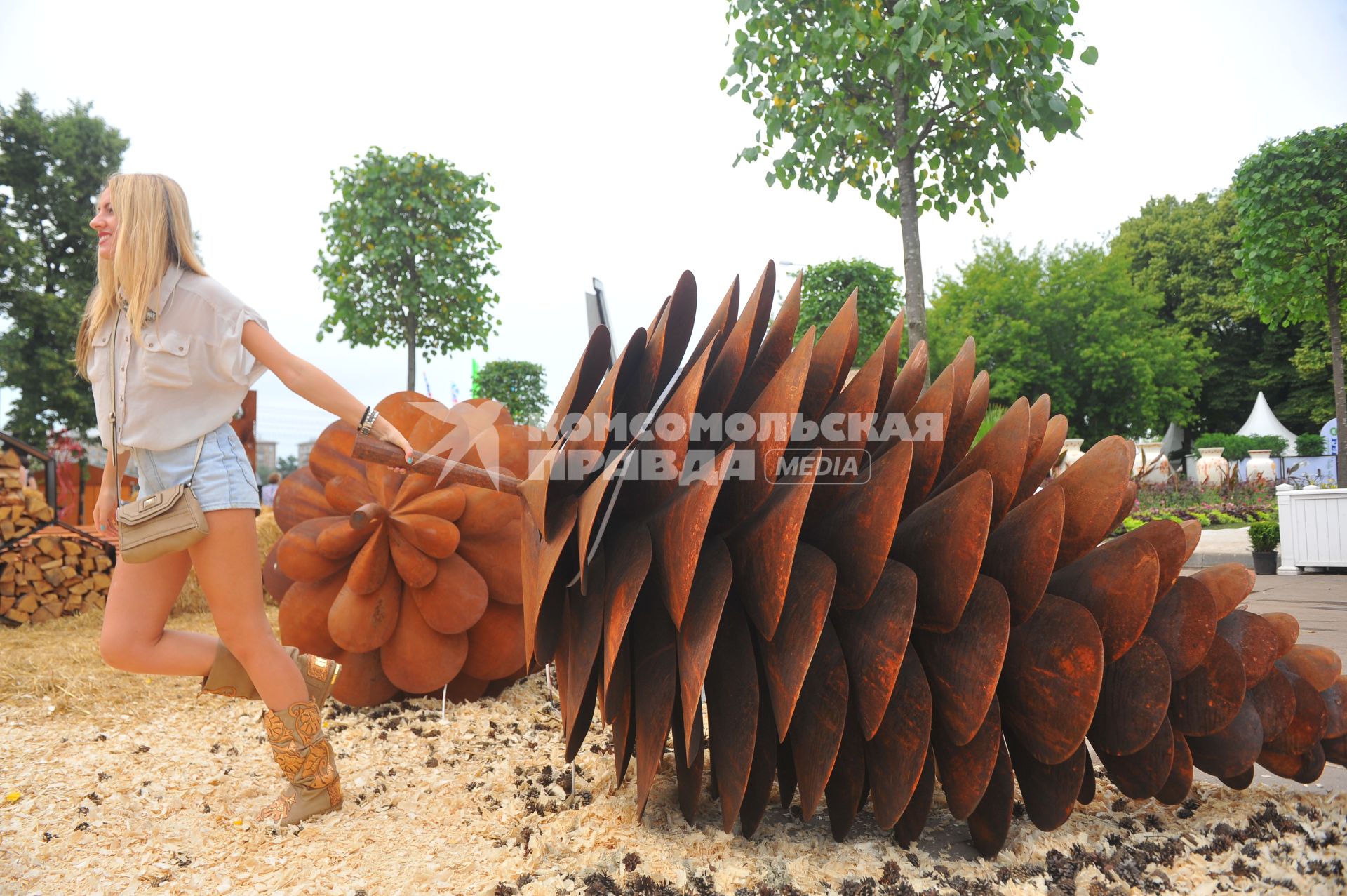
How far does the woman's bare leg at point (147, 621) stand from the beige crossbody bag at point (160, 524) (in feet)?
0.30

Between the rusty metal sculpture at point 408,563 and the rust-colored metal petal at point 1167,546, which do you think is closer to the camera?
the rust-colored metal petal at point 1167,546

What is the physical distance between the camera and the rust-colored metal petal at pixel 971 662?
1324 millimetres

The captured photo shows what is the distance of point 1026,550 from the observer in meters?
1.39

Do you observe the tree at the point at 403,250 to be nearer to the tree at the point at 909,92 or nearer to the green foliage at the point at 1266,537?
the tree at the point at 909,92

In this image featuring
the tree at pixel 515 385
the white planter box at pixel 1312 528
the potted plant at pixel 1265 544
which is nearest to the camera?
the white planter box at pixel 1312 528

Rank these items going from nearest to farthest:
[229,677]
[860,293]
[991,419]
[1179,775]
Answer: [1179,775], [229,677], [991,419], [860,293]

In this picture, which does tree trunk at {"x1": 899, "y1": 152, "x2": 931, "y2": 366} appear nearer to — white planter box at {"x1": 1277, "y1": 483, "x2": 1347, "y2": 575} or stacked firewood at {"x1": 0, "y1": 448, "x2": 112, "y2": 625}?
white planter box at {"x1": 1277, "y1": 483, "x2": 1347, "y2": 575}

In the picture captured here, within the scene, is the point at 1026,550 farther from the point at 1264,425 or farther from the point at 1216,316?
the point at 1216,316

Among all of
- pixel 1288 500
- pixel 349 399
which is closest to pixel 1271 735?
pixel 349 399

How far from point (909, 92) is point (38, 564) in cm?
707

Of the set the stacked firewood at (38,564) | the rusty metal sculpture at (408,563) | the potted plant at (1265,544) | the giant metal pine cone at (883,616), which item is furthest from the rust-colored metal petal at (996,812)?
the potted plant at (1265,544)

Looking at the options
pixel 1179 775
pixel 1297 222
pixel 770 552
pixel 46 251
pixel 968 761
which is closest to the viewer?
pixel 770 552

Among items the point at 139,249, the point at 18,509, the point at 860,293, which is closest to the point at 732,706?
the point at 139,249

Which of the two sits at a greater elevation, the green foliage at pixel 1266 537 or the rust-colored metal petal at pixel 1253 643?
the rust-colored metal petal at pixel 1253 643
